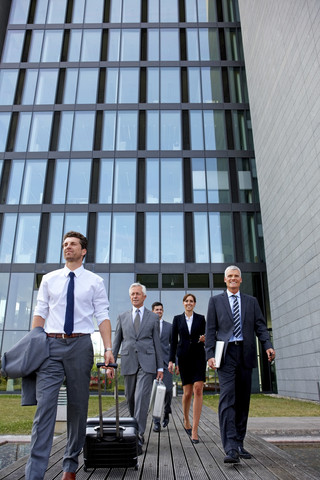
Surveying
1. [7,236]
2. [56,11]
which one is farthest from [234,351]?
[56,11]

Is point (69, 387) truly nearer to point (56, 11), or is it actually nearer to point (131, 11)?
point (131, 11)

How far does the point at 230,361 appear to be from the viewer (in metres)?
4.73

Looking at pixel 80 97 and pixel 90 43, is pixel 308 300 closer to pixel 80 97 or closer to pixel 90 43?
pixel 80 97

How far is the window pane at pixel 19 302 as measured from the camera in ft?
69.7

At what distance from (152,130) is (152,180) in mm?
3529

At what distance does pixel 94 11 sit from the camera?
1142 inches

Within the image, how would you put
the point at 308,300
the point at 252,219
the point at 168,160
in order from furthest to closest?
the point at 168,160 → the point at 252,219 → the point at 308,300

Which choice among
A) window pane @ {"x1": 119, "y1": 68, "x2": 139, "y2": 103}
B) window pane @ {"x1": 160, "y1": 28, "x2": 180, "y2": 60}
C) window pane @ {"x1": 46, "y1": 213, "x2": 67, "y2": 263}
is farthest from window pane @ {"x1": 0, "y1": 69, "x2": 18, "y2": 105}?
window pane @ {"x1": 160, "y1": 28, "x2": 180, "y2": 60}

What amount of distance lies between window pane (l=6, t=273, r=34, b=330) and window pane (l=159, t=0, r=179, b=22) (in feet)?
66.5

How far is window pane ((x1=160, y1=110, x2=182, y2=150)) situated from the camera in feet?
82.0

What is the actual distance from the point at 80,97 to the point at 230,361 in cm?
2476

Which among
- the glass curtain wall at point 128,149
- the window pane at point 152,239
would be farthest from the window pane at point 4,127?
the window pane at point 152,239

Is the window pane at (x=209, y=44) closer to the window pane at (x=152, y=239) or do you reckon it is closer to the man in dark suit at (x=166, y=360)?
the window pane at (x=152, y=239)

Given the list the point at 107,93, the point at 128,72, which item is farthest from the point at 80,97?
the point at 128,72
